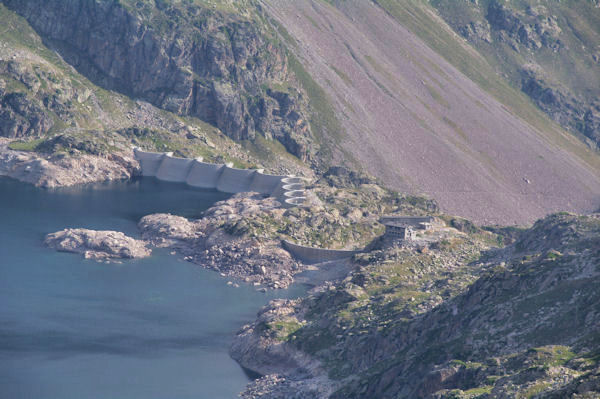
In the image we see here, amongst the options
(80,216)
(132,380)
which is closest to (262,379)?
(132,380)

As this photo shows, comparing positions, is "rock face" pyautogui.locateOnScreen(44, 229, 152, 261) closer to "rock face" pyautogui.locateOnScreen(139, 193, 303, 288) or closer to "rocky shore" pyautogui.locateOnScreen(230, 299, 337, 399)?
"rock face" pyautogui.locateOnScreen(139, 193, 303, 288)

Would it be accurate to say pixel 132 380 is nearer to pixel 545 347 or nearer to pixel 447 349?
pixel 447 349

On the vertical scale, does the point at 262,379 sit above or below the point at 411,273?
below

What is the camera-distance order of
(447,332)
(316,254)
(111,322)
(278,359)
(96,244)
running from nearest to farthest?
1. (447,332)
2. (278,359)
3. (111,322)
4. (96,244)
5. (316,254)

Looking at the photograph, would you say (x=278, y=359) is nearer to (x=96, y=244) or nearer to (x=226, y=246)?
(x=226, y=246)

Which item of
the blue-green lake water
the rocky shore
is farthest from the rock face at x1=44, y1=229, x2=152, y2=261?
the rocky shore

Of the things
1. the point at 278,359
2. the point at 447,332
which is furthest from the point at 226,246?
the point at 447,332
